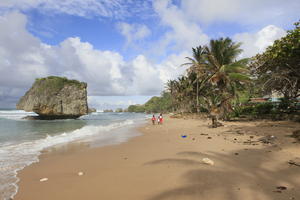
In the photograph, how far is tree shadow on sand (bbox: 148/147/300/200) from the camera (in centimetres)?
278

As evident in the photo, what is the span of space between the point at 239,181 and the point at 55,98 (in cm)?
4092

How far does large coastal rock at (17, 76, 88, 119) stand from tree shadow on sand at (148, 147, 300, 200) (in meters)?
39.3

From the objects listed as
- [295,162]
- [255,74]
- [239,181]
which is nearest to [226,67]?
[255,74]

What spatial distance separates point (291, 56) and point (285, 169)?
9875 millimetres

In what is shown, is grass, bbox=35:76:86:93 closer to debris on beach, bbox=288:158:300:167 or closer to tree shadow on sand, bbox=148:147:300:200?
tree shadow on sand, bbox=148:147:300:200

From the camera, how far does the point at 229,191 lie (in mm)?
2914

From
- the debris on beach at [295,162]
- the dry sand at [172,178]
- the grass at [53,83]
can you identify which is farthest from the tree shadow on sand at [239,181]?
the grass at [53,83]

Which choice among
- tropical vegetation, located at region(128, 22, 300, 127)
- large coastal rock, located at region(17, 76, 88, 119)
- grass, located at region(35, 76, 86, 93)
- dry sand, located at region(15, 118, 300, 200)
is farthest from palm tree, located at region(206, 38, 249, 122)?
grass, located at region(35, 76, 86, 93)

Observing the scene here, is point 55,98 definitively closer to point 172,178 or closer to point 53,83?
point 53,83

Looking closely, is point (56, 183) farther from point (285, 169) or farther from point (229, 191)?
point (285, 169)

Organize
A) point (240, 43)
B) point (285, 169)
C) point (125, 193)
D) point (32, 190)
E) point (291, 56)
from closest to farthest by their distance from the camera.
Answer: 1. point (125, 193)
2. point (32, 190)
3. point (285, 169)
4. point (291, 56)
5. point (240, 43)

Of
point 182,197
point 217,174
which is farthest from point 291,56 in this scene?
point 182,197

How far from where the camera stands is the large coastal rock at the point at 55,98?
121ft

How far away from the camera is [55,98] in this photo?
3766 centimetres
